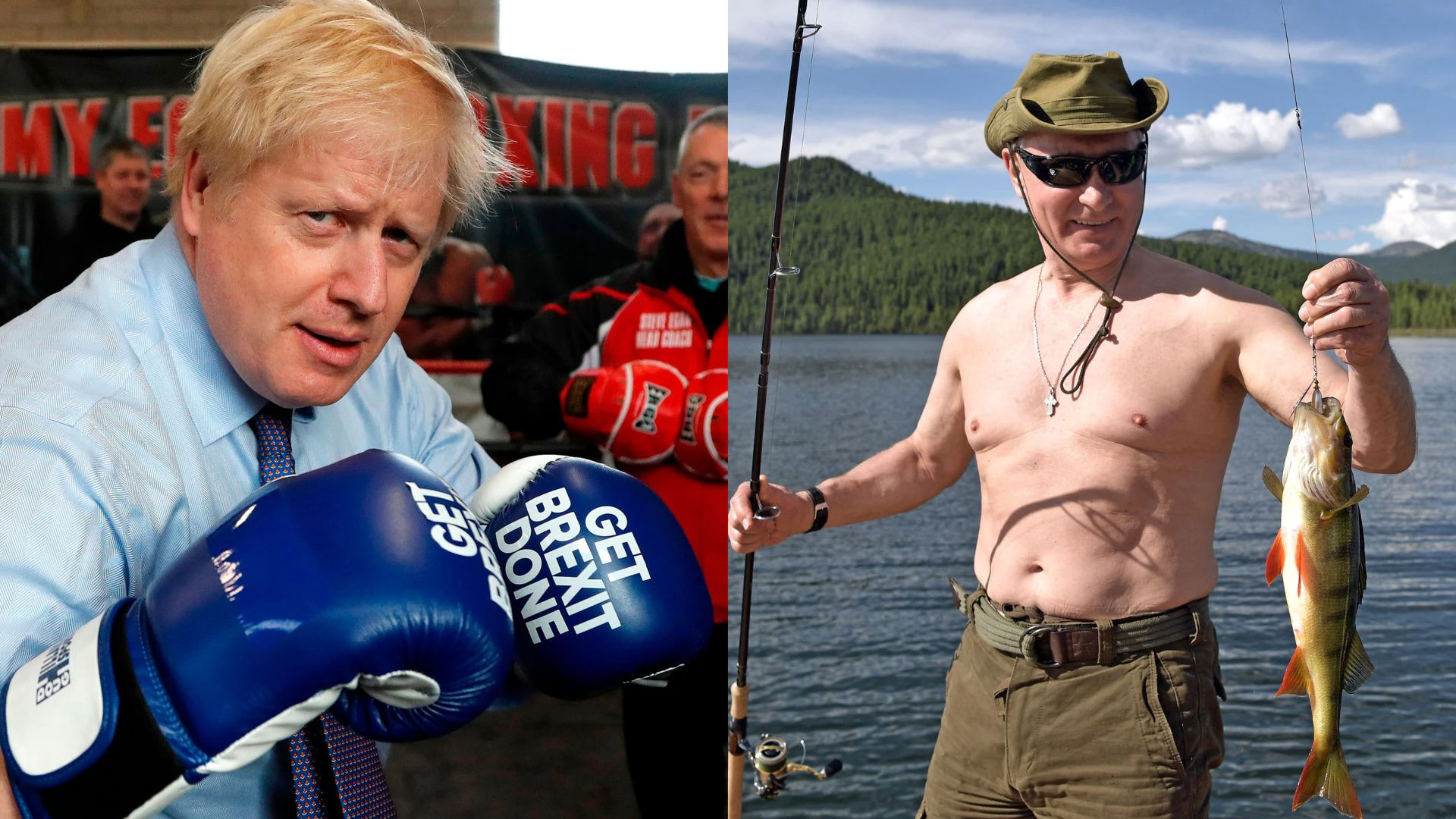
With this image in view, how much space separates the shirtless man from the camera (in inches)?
77.4

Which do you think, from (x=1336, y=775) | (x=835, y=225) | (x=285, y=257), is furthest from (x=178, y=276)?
(x=835, y=225)

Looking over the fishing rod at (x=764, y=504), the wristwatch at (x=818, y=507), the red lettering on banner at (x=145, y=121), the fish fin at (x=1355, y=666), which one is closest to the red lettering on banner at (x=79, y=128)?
the red lettering on banner at (x=145, y=121)

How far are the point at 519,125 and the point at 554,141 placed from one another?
0.14 metres

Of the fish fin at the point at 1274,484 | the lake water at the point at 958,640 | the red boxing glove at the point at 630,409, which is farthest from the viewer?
the lake water at the point at 958,640

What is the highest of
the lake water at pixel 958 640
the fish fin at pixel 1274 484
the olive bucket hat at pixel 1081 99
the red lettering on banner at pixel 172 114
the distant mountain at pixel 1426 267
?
the olive bucket hat at pixel 1081 99

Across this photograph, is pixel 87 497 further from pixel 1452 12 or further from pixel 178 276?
pixel 1452 12

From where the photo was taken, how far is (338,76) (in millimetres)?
1307

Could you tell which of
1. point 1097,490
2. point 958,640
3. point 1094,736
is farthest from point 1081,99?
point 958,640

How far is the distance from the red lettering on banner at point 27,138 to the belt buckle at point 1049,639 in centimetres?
375

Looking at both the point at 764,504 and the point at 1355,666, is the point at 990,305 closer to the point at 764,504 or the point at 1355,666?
the point at 764,504

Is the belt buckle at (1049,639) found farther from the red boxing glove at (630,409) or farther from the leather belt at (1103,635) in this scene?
the red boxing glove at (630,409)

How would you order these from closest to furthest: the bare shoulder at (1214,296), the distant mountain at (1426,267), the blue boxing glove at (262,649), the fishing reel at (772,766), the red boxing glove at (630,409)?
1. the blue boxing glove at (262,649)
2. the bare shoulder at (1214,296)
3. the fishing reel at (772,766)
4. the red boxing glove at (630,409)
5. the distant mountain at (1426,267)

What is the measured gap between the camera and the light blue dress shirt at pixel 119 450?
44.8 inches

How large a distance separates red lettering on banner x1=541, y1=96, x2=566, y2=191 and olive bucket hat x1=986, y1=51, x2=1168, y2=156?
7.14ft
